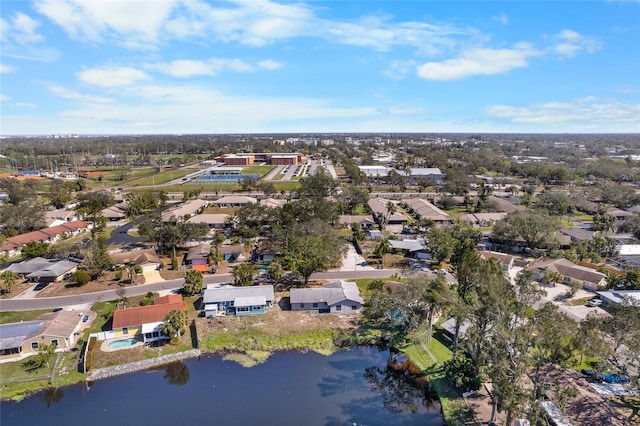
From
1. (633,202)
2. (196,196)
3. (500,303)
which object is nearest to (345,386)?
(500,303)

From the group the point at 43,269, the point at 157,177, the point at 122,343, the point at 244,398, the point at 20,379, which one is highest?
the point at 157,177

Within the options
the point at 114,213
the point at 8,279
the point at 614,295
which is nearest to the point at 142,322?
the point at 8,279

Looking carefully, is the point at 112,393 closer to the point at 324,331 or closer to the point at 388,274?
the point at 324,331

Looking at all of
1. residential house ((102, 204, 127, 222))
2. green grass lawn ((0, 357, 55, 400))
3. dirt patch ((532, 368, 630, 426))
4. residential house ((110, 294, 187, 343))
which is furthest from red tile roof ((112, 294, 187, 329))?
residential house ((102, 204, 127, 222))

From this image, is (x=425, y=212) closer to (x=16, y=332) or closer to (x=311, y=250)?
(x=311, y=250)

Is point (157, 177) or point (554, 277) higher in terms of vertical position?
point (157, 177)

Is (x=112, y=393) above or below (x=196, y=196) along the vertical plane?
below
